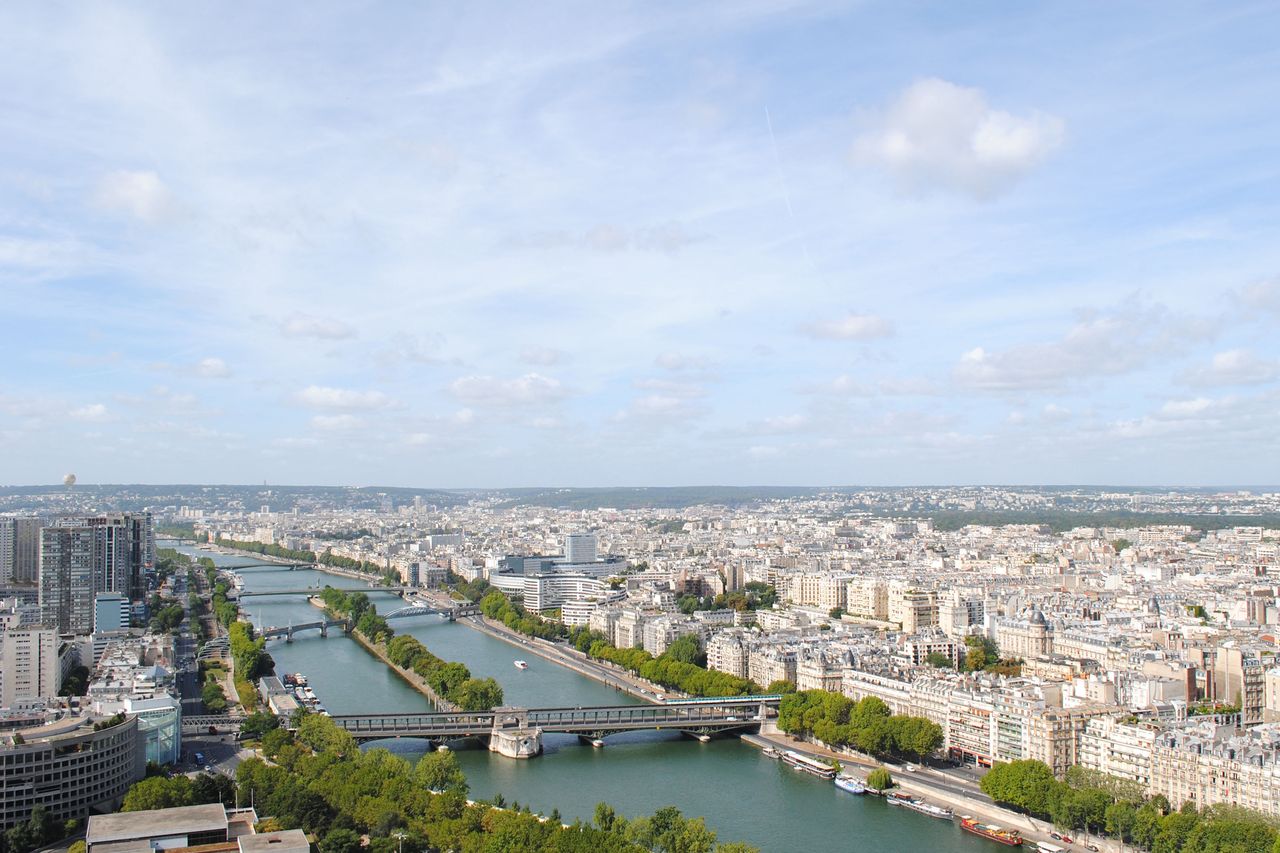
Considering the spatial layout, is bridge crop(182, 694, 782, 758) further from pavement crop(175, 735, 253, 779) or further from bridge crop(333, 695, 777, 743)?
pavement crop(175, 735, 253, 779)

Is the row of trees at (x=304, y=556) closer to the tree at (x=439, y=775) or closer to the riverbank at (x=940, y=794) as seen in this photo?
the riverbank at (x=940, y=794)

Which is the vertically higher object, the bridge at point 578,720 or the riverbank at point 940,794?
the bridge at point 578,720

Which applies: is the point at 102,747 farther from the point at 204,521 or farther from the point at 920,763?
the point at 204,521

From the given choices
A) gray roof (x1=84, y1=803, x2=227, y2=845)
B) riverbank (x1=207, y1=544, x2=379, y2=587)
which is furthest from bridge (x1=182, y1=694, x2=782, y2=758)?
riverbank (x1=207, y1=544, x2=379, y2=587)

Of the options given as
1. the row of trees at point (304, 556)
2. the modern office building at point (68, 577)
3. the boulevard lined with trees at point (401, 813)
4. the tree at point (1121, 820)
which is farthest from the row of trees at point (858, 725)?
the row of trees at point (304, 556)

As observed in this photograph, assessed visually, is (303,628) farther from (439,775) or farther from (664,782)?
(439,775)

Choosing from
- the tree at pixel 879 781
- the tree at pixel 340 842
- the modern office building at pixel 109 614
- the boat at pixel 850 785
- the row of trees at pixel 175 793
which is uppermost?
the modern office building at pixel 109 614
